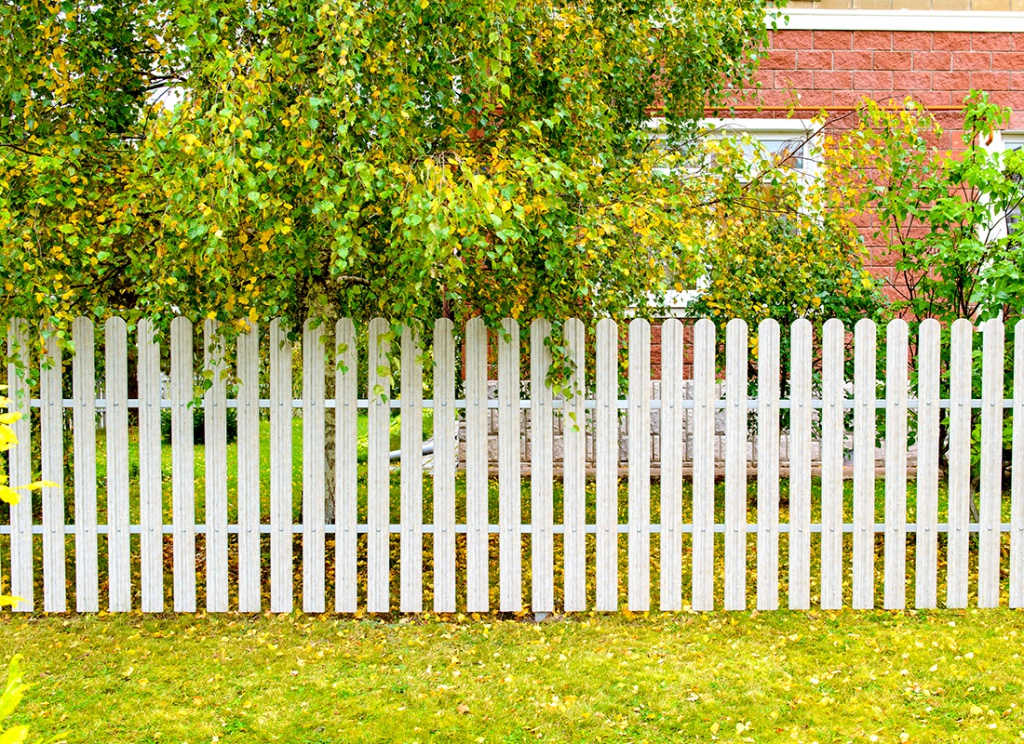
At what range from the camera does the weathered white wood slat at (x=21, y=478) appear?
15.0 ft

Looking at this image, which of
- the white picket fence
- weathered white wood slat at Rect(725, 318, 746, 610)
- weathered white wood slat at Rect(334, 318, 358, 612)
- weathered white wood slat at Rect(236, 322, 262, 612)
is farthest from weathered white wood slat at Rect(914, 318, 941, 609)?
weathered white wood slat at Rect(236, 322, 262, 612)

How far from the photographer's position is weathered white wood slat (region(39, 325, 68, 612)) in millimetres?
4656

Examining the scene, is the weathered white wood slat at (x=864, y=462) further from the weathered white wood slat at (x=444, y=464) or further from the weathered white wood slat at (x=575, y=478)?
the weathered white wood slat at (x=444, y=464)

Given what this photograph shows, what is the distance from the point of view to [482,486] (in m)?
4.75

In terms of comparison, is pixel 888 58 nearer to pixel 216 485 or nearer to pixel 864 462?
pixel 864 462

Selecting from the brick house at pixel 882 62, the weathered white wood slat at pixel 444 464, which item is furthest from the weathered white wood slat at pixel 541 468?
the brick house at pixel 882 62

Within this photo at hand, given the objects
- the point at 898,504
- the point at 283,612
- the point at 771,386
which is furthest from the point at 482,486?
the point at 898,504

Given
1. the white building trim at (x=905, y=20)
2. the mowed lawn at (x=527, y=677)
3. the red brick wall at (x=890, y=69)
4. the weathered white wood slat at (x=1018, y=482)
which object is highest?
the white building trim at (x=905, y=20)

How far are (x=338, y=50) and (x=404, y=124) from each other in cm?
45

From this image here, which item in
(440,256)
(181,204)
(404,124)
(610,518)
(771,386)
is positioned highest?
(404,124)

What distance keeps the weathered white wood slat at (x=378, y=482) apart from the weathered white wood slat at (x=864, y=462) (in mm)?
2274

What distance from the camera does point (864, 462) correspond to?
15.5ft

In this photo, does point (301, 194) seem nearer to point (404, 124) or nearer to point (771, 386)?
point (404, 124)

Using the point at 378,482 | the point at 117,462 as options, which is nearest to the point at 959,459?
the point at 378,482
